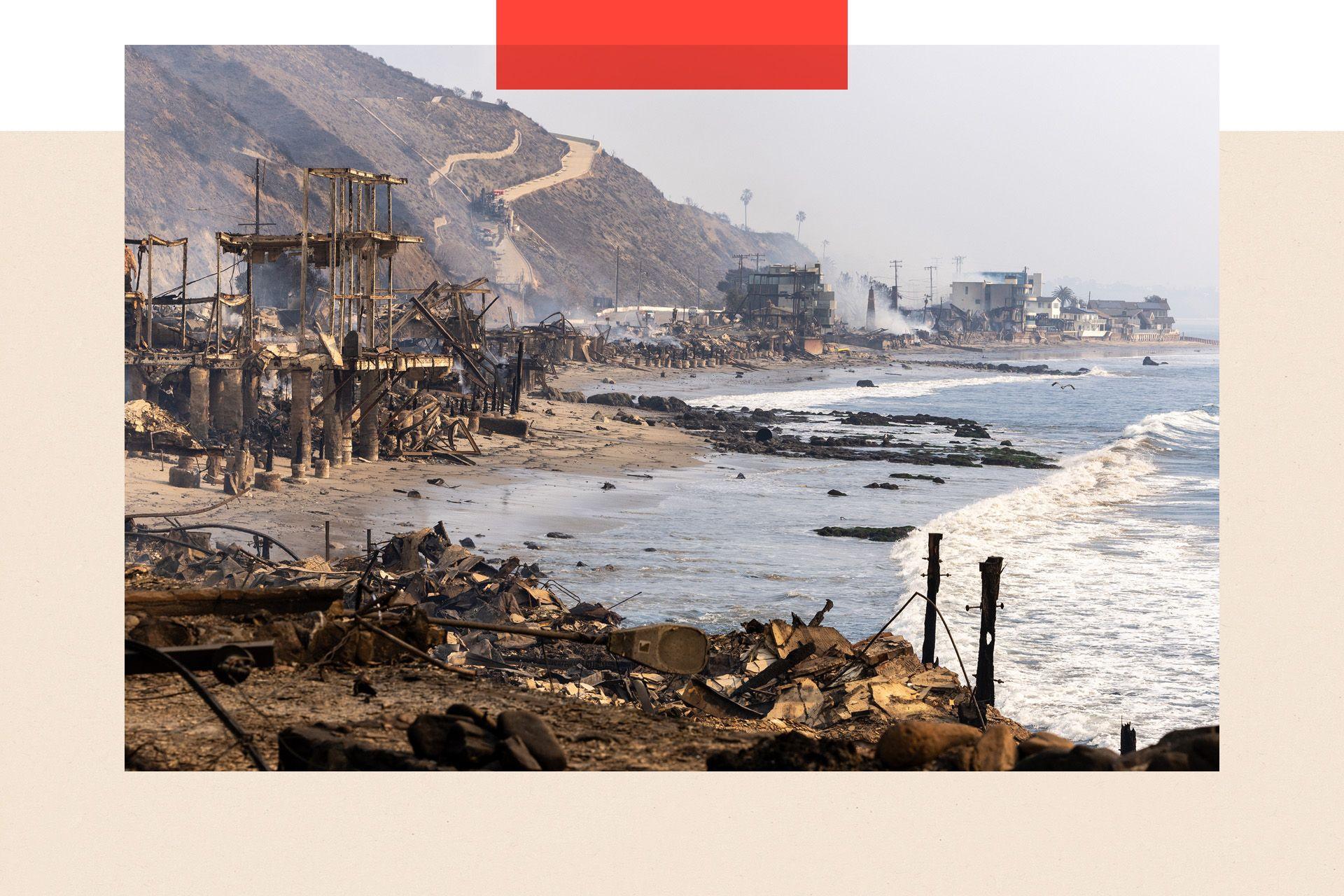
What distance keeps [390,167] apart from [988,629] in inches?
4401

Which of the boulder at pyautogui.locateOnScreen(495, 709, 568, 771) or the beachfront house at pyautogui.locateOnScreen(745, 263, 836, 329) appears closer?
the boulder at pyautogui.locateOnScreen(495, 709, 568, 771)

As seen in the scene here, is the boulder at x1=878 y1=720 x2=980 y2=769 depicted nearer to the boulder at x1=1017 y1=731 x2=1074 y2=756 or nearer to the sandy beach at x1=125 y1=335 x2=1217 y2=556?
the boulder at x1=1017 y1=731 x2=1074 y2=756

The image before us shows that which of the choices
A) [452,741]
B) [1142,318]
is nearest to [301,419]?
[452,741]

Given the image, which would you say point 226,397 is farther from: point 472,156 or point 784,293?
point 472,156

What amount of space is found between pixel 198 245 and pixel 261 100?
95.2 ft

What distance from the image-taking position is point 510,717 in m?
7.08

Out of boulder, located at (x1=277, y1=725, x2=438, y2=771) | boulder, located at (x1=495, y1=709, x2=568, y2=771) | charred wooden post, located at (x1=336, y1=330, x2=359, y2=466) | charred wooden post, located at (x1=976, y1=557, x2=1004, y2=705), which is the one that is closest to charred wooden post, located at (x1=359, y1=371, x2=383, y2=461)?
charred wooden post, located at (x1=336, y1=330, x2=359, y2=466)

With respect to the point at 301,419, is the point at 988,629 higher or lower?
lower

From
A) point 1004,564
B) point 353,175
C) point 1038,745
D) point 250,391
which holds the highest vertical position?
point 353,175

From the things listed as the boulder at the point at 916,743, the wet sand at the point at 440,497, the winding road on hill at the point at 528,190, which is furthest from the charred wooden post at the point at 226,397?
the winding road on hill at the point at 528,190

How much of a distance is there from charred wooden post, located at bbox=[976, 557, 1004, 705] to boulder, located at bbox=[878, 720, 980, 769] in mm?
6690

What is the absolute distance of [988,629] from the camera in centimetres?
1418

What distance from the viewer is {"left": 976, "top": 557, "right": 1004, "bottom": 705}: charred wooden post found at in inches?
553

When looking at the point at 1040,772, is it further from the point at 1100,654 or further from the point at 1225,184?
the point at 1100,654
